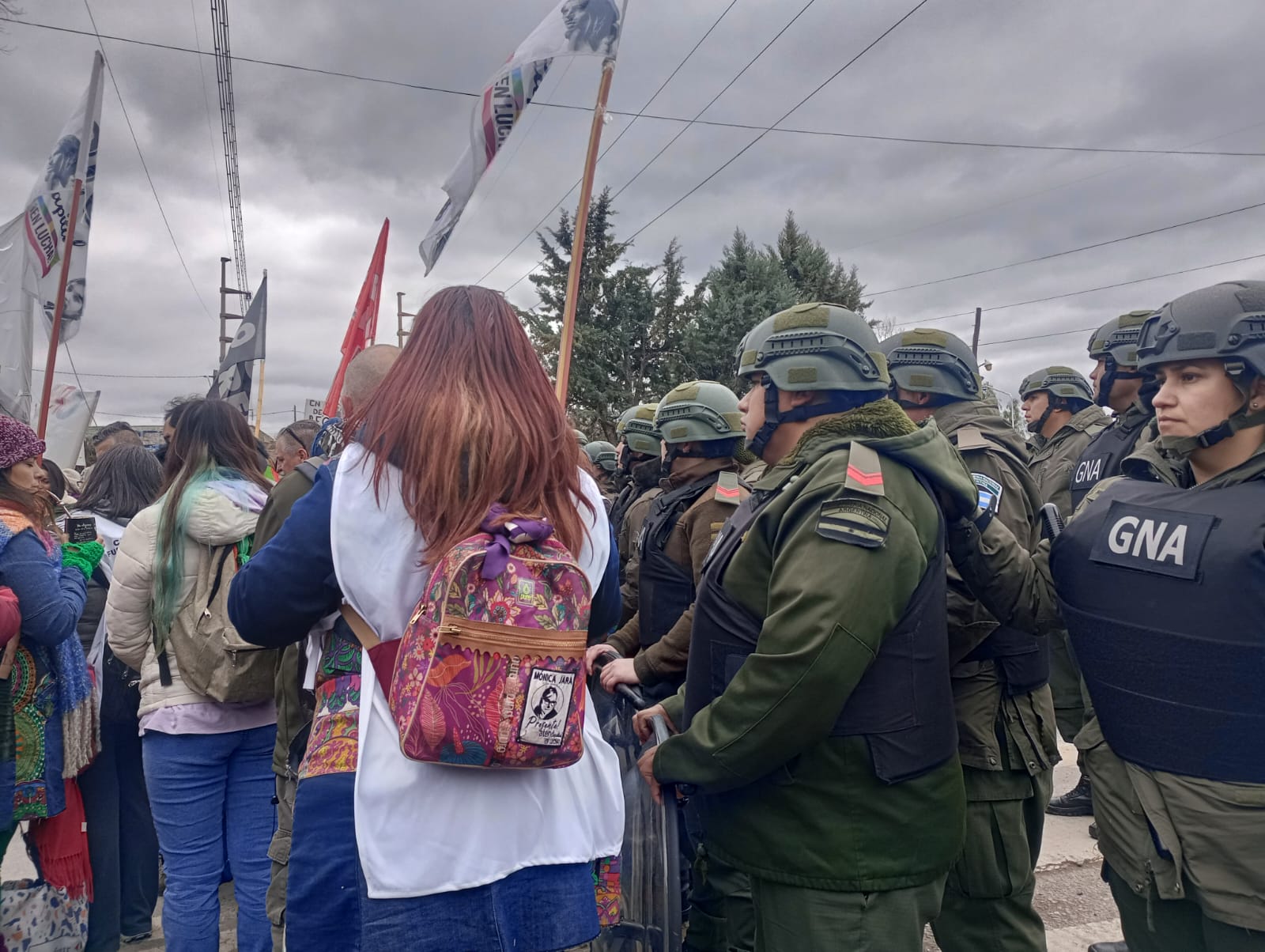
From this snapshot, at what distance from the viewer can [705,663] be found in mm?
2354

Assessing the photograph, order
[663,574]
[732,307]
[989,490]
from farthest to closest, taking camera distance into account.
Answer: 1. [732,307]
2. [663,574]
3. [989,490]

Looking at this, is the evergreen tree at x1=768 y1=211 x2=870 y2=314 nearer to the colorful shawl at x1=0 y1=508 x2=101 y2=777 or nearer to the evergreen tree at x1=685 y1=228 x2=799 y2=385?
the evergreen tree at x1=685 y1=228 x2=799 y2=385

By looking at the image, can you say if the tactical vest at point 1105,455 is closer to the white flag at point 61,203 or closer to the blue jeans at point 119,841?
the blue jeans at point 119,841

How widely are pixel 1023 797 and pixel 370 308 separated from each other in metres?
7.82

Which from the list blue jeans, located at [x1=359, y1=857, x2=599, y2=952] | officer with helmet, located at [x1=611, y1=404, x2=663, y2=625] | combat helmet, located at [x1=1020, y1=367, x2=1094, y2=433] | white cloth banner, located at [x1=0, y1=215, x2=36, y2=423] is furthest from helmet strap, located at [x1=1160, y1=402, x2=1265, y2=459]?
white cloth banner, located at [x1=0, y1=215, x2=36, y2=423]

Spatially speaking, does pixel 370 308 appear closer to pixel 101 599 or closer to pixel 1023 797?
pixel 101 599

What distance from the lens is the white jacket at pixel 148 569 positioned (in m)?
3.19

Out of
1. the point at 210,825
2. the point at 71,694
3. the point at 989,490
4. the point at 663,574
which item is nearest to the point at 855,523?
the point at 989,490

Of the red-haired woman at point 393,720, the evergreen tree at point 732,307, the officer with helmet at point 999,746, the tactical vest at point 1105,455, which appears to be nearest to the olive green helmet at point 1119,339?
the tactical vest at point 1105,455

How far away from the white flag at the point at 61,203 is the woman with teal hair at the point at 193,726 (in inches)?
230

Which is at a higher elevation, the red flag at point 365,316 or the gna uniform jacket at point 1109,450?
the red flag at point 365,316

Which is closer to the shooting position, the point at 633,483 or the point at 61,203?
the point at 633,483

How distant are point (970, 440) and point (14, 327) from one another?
768cm

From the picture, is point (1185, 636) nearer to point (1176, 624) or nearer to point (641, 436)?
point (1176, 624)
